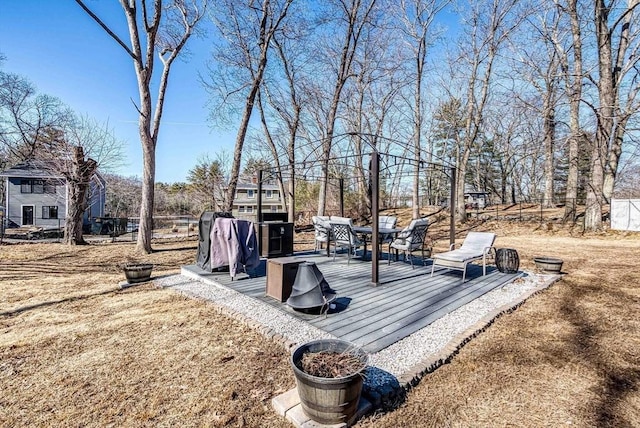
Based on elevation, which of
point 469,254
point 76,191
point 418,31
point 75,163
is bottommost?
point 469,254

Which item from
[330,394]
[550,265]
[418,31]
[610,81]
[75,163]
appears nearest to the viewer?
[330,394]

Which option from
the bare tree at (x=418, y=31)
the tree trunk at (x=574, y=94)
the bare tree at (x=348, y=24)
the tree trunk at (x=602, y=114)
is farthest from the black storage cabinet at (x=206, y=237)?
the tree trunk at (x=602, y=114)

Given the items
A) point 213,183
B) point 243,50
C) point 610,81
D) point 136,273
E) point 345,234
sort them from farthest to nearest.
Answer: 1. point 213,183
2. point 243,50
3. point 610,81
4. point 345,234
5. point 136,273

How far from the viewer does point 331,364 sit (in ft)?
6.31

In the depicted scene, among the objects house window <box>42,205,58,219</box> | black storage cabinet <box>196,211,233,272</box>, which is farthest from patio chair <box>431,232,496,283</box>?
house window <box>42,205,58,219</box>

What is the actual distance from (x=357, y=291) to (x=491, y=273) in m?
2.92

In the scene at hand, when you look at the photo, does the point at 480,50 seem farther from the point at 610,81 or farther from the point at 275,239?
the point at 275,239

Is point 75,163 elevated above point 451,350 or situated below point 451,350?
above

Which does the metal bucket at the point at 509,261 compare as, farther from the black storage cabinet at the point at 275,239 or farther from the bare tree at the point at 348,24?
the bare tree at the point at 348,24

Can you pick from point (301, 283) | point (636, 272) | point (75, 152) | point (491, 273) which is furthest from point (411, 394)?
point (75, 152)

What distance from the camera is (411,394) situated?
217cm

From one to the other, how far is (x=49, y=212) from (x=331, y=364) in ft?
94.6

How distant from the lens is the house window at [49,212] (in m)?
22.2

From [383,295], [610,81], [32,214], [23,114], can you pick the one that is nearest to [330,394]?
[383,295]
